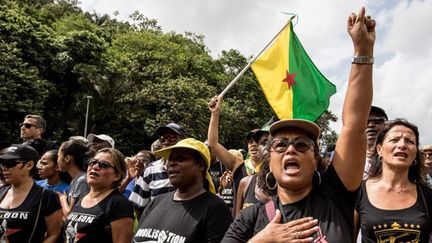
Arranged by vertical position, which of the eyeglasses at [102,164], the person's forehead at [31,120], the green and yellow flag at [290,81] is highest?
the green and yellow flag at [290,81]

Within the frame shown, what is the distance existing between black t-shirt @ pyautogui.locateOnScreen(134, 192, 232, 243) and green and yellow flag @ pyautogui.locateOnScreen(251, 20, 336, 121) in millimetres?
3406

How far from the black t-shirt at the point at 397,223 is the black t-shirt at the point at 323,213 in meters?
0.78

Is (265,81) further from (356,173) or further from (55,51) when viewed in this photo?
(55,51)

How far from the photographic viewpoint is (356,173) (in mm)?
2207

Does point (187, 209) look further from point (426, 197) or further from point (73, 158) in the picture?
point (73, 158)

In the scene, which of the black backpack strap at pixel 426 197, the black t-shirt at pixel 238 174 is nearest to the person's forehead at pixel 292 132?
the black backpack strap at pixel 426 197

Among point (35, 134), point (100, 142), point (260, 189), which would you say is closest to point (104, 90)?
point (35, 134)

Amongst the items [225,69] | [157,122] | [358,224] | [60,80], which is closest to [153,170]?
[358,224]

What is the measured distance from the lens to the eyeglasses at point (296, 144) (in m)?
2.33

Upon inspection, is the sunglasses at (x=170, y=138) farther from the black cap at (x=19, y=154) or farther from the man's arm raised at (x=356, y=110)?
the man's arm raised at (x=356, y=110)

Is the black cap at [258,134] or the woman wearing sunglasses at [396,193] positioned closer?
the woman wearing sunglasses at [396,193]

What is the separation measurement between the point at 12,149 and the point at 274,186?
2.85 metres

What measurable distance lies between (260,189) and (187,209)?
577 millimetres

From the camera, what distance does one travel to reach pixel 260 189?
3.34m
